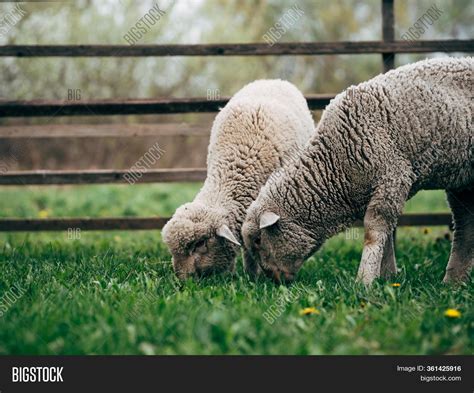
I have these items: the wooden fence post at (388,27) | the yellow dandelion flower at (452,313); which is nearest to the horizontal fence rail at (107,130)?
the wooden fence post at (388,27)

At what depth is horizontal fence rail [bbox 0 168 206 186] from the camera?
570 centimetres

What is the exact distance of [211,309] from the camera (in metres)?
3.29

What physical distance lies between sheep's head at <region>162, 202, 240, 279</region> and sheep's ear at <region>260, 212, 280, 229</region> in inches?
10.2

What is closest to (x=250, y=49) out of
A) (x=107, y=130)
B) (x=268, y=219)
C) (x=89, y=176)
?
(x=107, y=130)

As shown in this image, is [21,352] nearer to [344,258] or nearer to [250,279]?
[250,279]

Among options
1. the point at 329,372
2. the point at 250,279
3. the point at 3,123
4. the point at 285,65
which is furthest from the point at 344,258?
the point at 285,65

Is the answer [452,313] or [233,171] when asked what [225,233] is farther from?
[452,313]

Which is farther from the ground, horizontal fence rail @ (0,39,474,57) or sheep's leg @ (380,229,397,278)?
horizontal fence rail @ (0,39,474,57)

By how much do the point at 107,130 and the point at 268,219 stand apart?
2367mm

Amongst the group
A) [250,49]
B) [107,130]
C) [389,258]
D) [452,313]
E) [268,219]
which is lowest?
[452,313]

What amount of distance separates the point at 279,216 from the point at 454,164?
4.31 ft

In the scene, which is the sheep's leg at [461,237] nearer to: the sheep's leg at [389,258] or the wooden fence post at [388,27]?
the sheep's leg at [389,258]

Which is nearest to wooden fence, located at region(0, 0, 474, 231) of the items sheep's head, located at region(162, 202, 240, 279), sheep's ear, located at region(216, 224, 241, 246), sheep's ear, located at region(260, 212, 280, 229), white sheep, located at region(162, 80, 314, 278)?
white sheep, located at region(162, 80, 314, 278)

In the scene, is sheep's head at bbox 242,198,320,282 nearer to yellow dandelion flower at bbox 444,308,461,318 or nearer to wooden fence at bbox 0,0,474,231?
yellow dandelion flower at bbox 444,308,461,318
